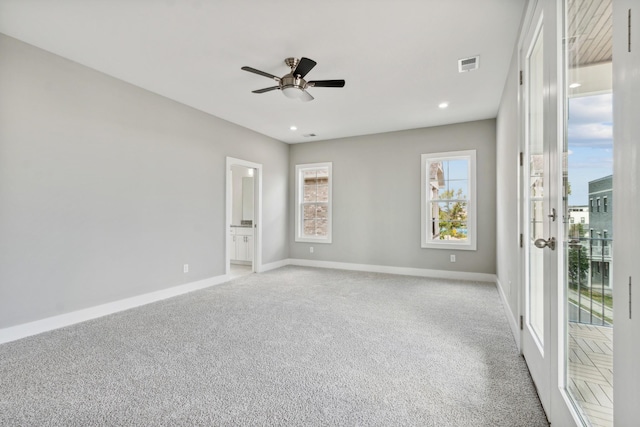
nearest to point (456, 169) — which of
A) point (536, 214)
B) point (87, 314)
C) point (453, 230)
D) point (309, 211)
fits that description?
point (453, 230)

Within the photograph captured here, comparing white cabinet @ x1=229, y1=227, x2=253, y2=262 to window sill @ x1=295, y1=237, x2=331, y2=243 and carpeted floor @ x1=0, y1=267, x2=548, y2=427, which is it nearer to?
window sill @ x1=295, y1=237, x2=331, y2=243

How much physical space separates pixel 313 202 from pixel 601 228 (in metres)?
5.64

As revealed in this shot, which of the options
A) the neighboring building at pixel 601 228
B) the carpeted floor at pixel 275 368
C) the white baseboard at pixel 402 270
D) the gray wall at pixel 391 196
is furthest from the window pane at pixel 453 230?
the neighboring building at pixel 601 228

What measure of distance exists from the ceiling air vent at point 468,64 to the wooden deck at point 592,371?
2.68 metres

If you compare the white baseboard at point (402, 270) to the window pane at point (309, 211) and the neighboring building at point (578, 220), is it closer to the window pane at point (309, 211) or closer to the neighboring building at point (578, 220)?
the window pane at point (309, 211)

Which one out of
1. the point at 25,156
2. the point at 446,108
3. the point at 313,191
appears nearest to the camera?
the point at 25,156

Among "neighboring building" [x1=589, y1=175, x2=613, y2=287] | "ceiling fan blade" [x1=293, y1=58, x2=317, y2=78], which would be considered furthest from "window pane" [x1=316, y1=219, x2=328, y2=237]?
"neighboring building" [x1=589, y1=175, x2=613, y2=287]

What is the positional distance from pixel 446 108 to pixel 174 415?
4.72 meters

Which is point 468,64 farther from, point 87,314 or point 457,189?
point 87,314

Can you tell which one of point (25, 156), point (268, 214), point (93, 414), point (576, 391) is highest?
point (25, 156)

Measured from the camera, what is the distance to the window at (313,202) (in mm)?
6480

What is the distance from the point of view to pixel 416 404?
5.91ft

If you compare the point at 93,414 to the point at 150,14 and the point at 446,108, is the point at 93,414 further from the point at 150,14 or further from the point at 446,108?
the point at 446,108

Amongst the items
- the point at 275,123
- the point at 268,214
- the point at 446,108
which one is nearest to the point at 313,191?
the point at 268,214
